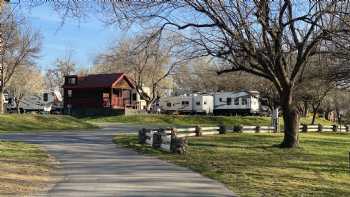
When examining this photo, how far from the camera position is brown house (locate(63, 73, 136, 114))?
66.2 meters

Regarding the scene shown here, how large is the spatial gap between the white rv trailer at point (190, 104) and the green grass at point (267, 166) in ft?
148

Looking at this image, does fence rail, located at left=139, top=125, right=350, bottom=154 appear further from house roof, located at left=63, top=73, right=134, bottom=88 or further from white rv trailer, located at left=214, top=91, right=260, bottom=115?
white rv trailer, located at left=214, top=91, right=260, bottom=115

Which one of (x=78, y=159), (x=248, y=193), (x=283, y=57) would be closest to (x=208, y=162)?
(x=78, y=159)

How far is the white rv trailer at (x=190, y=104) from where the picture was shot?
7525 centimetres

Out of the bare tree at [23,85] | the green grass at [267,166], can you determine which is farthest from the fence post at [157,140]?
the bare tree at [23,85]

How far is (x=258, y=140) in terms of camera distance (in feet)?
104

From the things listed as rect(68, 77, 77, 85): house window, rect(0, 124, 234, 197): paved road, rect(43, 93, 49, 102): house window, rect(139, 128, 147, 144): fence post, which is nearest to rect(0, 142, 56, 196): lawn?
rect(0, 124, 234, 197): paved road

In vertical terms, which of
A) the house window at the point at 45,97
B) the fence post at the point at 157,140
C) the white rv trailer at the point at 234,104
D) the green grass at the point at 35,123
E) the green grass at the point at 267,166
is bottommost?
the green grass at the point at 267,166

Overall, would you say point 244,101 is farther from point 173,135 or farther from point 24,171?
point 24,171

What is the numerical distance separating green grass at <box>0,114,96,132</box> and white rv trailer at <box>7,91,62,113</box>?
39962mm

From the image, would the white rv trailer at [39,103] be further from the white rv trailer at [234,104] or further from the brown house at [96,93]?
the white rv trailer at [234,104]

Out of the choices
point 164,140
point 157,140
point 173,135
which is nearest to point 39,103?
point 157,140

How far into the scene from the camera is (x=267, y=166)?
1916cm

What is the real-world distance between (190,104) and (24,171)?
61.3m
